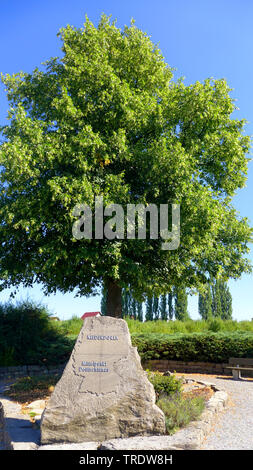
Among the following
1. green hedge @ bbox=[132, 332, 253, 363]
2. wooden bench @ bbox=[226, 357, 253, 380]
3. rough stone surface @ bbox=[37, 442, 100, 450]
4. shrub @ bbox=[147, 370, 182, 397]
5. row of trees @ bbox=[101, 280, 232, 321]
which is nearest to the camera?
rough stone surface @ bbox=[37, 442, 100, 450]

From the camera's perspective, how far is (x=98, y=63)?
45.6 feet

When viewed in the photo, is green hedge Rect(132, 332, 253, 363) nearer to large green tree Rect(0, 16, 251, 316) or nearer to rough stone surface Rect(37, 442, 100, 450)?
large green tree Rect(0, 16, 251, 316)

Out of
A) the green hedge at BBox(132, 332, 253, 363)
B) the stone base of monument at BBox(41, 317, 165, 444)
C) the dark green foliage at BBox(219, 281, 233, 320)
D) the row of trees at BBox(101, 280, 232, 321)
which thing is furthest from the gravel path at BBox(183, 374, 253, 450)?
the dark green foliage at BBox(219, 281, 233, 320)

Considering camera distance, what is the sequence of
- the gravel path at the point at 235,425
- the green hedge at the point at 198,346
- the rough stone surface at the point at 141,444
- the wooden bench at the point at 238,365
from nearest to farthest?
the rough stone surface at the point at 141,444
the gravel path at the point at 235,425
the wooden bench at the point at 238,365
the green hedge at the point at 198,346

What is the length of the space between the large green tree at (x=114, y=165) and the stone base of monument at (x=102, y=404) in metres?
4.93

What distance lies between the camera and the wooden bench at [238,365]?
14.9m

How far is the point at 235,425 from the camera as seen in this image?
8.42 metres

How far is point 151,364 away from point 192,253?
594cm

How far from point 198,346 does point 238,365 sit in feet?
6.18


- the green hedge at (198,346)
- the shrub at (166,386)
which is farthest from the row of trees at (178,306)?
the shrub at (166,386)

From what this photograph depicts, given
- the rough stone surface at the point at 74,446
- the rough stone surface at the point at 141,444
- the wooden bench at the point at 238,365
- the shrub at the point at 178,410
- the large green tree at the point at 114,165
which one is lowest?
the wooden bench at the point at 238,365

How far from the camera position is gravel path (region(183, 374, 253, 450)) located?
23.1 ft

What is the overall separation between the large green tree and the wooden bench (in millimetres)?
3474

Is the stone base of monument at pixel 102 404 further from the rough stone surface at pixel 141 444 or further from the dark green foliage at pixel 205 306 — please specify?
the dark green foliage at pixel 205 306
